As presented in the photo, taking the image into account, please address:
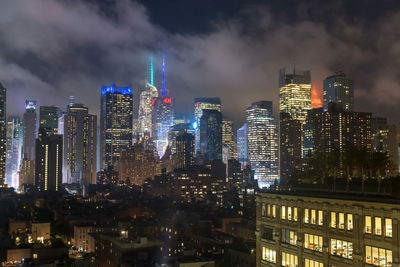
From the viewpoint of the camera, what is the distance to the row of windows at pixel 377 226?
134ft

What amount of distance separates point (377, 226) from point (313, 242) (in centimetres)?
924

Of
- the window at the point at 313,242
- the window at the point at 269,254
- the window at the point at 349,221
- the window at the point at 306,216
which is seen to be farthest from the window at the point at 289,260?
the window at the point at 349,221

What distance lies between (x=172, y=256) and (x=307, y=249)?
190 feet

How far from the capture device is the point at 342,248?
151 ft

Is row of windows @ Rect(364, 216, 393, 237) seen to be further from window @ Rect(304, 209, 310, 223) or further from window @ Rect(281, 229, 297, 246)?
window @ Rect(281, 229, 297, 246)

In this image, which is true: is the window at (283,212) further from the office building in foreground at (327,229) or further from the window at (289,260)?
the window at (289,260)

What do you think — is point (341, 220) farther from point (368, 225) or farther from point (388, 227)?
point (388, 227)

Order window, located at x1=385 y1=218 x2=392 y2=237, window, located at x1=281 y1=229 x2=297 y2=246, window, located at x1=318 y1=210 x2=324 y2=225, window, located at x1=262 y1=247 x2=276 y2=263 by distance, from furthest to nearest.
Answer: window, located at x1=262 y1=247 x2=276 y2=263
window, located at x1=281 y1=229 x2=297 y2=246
window, located at x1=318 y1=210 x2=324 y2=225
window, located at x1=385 y1=218 x2=392 y2=237

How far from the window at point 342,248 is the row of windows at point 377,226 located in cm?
294

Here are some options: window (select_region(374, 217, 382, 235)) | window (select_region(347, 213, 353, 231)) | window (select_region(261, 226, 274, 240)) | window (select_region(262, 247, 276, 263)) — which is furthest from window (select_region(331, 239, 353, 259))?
window (select_region(261, 226, 274, 240))

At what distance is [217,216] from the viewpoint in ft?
618

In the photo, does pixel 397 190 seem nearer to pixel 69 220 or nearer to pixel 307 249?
pixel 307 249

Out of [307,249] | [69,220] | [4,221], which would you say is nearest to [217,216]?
[69,220]

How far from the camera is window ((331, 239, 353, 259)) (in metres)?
45.2
